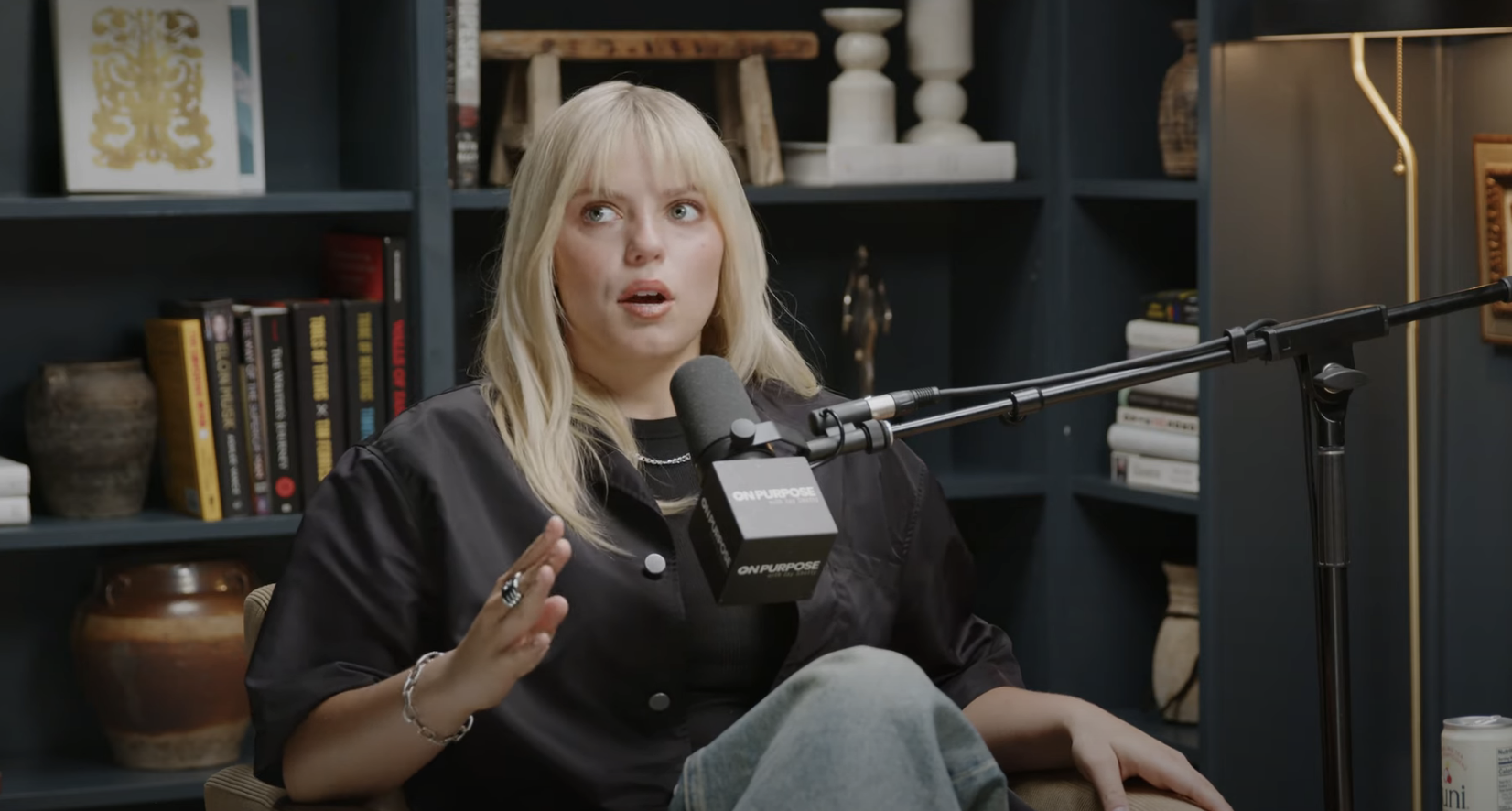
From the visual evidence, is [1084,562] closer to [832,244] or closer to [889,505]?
[832,244]

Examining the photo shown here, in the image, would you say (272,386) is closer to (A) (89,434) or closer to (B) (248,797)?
(A) (89,434)

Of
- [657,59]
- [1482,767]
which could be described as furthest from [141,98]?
[1482,767]

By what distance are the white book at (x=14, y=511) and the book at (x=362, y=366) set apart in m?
0.43

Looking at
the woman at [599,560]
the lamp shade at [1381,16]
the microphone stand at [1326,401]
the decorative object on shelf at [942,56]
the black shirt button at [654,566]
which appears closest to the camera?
the microphone stand at [1326,401]

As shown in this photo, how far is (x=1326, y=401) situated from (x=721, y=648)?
64 centimetres

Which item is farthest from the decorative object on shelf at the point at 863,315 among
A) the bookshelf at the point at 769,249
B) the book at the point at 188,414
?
the book at the point at 188,414

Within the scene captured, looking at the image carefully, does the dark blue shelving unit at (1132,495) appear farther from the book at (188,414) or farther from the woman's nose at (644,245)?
the book at (188,414)

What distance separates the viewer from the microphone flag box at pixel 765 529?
1126 mm

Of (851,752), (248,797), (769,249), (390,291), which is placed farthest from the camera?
(769,249)

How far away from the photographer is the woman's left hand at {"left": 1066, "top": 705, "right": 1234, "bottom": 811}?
1673 mm

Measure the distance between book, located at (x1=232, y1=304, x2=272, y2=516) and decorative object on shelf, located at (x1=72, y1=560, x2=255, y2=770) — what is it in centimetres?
14

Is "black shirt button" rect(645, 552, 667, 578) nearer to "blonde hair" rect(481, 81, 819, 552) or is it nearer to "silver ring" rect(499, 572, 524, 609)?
"blonde hair" rect(481, 81, 819, 552)

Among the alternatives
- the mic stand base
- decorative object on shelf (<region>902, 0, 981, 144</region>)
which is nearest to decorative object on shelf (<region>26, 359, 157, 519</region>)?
decorative object on shelf (<region>902, 0, 981, 144</region>)

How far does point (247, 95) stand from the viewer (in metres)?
2.66
